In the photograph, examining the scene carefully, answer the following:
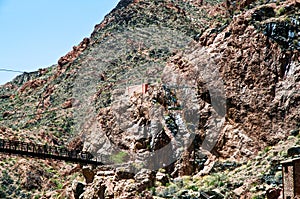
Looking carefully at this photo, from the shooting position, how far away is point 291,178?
23.8 meters

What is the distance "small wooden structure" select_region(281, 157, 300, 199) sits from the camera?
23.5m

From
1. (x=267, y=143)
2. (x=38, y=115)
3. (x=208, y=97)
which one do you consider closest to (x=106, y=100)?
(x=38, y=115)

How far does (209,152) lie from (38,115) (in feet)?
124

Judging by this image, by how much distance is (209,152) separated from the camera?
3584 cm

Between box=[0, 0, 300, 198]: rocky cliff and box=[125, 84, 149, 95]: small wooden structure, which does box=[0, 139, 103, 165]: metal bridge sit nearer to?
box=[0, 0, 300, 198]: rocky cliff

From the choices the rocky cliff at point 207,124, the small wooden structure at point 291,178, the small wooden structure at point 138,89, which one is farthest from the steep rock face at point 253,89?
the small wooden structure at point 291,178

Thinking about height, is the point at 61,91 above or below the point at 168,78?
above

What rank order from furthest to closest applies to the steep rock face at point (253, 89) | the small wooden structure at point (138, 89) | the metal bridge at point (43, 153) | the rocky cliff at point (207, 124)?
the small wooden structure at point (138, 89), the metal bridge at point (43, 153), the steep rock face at point (253, 89), the rocky cliff at point (207, 124)

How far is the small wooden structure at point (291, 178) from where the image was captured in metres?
23.5

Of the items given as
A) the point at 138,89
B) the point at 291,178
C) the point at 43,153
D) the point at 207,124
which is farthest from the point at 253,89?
the point at 43,153

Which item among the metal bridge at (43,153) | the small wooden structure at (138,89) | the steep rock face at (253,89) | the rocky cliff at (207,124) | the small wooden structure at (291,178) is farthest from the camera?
the small wooden structure at (138,89)

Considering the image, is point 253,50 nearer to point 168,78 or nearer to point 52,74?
point 168,78

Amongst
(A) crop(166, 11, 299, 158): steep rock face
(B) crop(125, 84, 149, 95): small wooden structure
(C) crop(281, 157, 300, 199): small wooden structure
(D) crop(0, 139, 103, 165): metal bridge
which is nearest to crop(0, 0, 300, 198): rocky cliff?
(A) crop(166, 11, 299, 158): steep rock face

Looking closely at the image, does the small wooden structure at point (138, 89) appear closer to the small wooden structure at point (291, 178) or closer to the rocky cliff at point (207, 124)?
the rocky cliff at point (207, 124)
